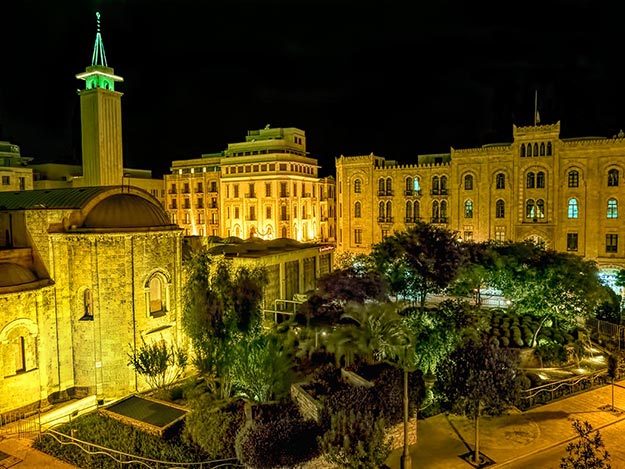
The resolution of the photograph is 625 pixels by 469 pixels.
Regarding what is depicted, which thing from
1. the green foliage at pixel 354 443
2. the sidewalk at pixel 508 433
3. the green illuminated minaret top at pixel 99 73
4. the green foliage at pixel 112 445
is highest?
the green illuminated minaret top at pixel 99 73

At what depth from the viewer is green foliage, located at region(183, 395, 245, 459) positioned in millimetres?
14902

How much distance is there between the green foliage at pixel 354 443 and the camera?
38.6ft

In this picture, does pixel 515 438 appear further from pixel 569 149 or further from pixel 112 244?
pixel 569 149

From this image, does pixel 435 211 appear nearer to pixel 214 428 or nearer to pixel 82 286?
pixel 82 286

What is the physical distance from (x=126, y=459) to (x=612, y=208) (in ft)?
132

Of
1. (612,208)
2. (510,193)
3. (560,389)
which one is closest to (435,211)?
(510,193)

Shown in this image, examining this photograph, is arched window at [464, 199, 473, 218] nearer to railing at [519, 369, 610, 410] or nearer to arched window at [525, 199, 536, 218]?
arched window at [525, 199, 536, 218]

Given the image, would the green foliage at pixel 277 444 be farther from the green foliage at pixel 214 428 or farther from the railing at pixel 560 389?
the railing at pixel 560 389

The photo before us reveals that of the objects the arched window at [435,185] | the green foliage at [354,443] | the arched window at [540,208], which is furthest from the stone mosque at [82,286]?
the arched window at [540,208]

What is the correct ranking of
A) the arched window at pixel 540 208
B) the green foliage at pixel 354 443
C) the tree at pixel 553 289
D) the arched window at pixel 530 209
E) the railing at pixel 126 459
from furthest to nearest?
the arched window at pixel 530 209 → the arched window at pixel 540 208 → the tree at pixel 553 289 → the railing at pixel 126 459 → the green foliage at pixel 354 443

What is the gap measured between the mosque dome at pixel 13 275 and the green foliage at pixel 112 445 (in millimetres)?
6299

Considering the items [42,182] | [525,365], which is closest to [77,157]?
[42,182]

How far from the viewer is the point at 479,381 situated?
553 inches

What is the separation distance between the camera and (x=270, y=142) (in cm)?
5834
